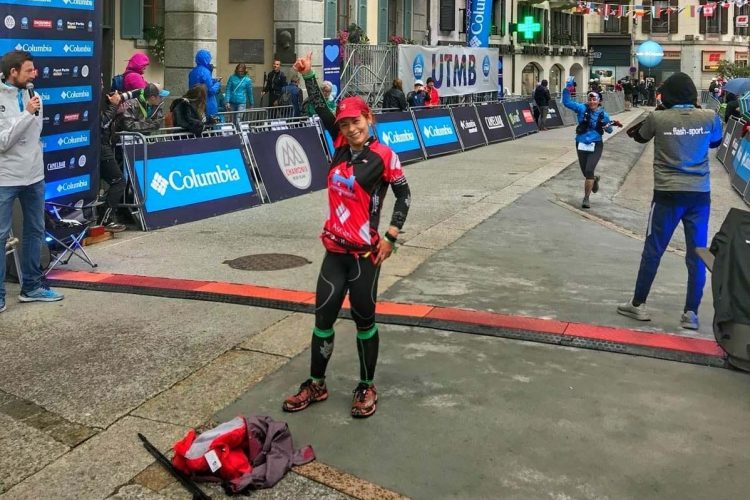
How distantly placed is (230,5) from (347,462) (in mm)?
18123

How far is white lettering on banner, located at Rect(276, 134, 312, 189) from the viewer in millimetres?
12352

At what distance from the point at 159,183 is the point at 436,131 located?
10070mm

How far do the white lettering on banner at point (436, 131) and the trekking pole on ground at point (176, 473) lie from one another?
1486 centimetres

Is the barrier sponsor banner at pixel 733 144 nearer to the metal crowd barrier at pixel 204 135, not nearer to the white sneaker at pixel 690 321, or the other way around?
the metal crowd barrier at pixel 204 135

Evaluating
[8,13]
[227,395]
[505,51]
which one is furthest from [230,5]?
[505,51]

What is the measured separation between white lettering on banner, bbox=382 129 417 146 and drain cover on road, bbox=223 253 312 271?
824 centimetres

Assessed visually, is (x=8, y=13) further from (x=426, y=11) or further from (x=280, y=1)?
(x=426, y=11)

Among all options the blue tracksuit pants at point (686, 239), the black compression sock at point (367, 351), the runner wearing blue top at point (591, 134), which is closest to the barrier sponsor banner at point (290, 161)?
the runner wearing blue top at point (591, 134)

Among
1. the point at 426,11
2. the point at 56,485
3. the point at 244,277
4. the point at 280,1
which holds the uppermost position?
the point at 426,11

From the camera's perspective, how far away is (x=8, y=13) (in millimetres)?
7215

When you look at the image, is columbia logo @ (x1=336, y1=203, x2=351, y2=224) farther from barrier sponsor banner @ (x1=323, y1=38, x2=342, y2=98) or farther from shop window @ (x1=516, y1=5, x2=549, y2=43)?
shop window @ (x1=516, y1=5, x2=549, y2=43)

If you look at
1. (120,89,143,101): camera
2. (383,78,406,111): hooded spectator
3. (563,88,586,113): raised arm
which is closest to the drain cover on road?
(120,89,143,101): camera

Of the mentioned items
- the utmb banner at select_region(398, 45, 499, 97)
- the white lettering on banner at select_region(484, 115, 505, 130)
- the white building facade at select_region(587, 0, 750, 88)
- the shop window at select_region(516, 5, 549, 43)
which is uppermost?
the white building facade at select_region(587, 0, 750, 88)

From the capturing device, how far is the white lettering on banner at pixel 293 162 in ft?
40.5
